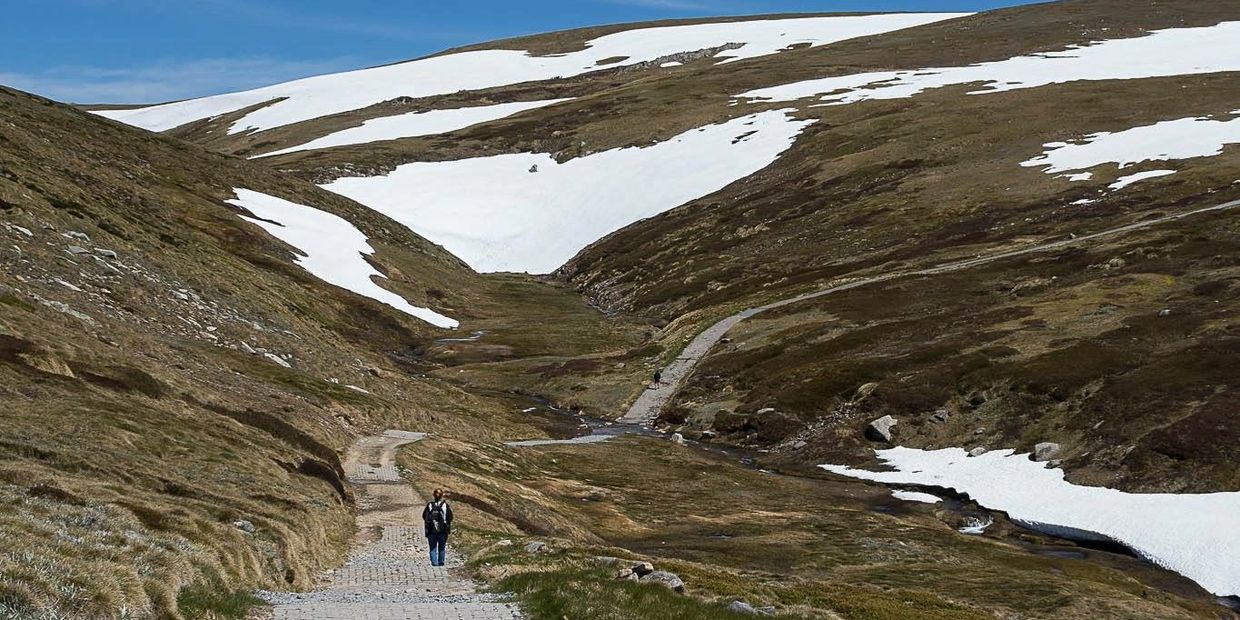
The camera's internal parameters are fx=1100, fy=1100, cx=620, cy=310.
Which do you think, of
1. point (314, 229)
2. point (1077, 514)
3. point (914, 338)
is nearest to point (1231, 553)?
point (1077, 514)

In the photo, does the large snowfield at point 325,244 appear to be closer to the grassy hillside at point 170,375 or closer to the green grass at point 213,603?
the grassy hillside at point 170,375

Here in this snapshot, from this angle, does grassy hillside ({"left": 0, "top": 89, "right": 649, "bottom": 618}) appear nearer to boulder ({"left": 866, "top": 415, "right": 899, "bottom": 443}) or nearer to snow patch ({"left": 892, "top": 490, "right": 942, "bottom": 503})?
boulder ({"left": 866, "top": 415, "right": 899, "bottom": 443})

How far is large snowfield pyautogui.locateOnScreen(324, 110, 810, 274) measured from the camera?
176250 mm

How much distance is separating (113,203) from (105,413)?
210 ft

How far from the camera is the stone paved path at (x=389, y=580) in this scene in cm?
2180

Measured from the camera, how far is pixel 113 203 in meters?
95.4

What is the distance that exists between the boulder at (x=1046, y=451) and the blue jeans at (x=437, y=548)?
4799 cm

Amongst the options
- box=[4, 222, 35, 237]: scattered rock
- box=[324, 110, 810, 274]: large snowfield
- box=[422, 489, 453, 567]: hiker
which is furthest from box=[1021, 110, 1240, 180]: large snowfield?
box=[422, 489, 453, 567]: hiker

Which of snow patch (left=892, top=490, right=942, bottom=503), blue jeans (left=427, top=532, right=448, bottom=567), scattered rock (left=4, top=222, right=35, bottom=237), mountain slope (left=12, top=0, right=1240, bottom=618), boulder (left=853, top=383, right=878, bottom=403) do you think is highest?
scattered rock (left=4, top=222, right=35, bottom=237)

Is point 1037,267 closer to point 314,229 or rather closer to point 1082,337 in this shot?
point 1082,337

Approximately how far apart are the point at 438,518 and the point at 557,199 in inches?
6400

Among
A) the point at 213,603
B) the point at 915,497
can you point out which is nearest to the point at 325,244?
the point at 915,497

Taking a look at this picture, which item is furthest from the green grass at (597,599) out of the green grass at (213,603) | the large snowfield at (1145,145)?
the large snowfield at (1145,145)

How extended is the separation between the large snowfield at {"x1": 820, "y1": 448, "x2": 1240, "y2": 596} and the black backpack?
1427 inches
